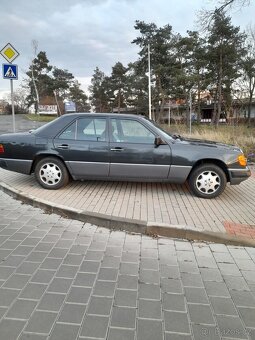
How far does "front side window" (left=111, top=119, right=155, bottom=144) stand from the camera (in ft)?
20.2

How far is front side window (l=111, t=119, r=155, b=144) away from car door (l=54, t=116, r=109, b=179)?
19 centimetres

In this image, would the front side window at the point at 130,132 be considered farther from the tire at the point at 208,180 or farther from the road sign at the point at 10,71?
the road sign at the point at 10,71

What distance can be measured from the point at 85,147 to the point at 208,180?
2.40 meters

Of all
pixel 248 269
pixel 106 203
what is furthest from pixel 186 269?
pixel 106 203

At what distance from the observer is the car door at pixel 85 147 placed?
20.3ft

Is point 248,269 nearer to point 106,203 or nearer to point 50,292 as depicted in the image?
point 50,292

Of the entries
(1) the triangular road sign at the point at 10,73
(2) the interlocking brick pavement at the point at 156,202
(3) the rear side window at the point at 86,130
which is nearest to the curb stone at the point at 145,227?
(2) the interlocking brick pavement at the point at 156,202

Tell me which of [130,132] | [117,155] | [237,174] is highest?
[130,132]

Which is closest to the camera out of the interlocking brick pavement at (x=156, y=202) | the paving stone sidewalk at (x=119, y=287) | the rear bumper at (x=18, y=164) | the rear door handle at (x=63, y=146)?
the paving stone sidewalk at (x=119, y=287)

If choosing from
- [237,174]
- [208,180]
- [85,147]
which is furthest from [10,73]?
[237,174]

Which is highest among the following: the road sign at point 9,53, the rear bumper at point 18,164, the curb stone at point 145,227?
the road sign at point 9,53

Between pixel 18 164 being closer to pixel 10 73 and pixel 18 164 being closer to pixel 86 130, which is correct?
pixel 86 130

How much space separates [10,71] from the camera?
962 cm

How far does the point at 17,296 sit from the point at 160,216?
8.20ft
